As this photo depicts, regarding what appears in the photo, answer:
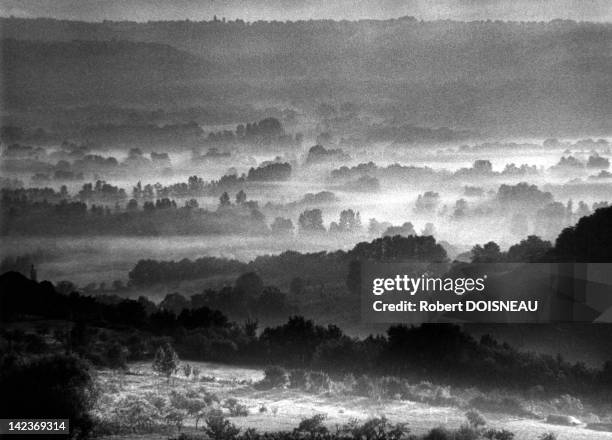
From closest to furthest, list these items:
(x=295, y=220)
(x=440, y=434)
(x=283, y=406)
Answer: (x=440, y=434)
(x=283, y=406)
(x=295, y=220)

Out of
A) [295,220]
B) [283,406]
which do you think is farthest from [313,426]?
[295,220]

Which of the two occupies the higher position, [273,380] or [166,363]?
[166,363]

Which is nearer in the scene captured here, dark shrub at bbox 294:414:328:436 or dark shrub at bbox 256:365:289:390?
dark shrub at bbox 294:414:328:436

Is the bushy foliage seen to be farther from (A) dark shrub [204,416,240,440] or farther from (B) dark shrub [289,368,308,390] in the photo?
(B) dark shrub [289,368,308,390]

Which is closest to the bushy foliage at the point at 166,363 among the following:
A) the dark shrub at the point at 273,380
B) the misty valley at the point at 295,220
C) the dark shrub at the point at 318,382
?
the misty valley at the point at 295,220

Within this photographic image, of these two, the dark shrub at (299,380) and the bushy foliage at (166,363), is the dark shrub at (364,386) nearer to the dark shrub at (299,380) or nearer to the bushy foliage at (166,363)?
the dark shrub at (299,380)

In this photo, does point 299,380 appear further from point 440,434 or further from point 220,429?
point 440,434

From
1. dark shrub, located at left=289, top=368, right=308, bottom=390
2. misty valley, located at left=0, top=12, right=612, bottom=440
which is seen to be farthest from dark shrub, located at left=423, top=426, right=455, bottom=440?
dark shrub, located at left=289, top=368, right=308, bottom=390

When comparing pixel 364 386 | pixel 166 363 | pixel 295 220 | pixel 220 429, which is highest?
pixel 295 220

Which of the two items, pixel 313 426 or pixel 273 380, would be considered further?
pixel 273 380

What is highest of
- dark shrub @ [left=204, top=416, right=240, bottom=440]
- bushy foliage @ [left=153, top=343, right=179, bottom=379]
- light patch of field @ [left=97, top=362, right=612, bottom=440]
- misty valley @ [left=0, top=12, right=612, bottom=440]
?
misty valley @ [left=0, top=12, right=612, bottom=440]
